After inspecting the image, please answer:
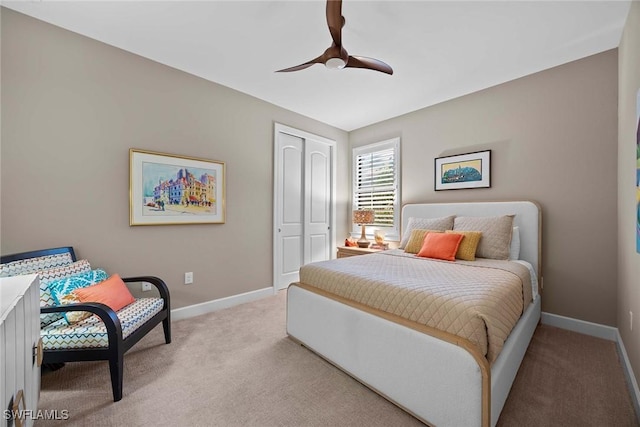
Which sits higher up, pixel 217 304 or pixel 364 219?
pixel 364 219

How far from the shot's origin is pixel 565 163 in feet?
8.74

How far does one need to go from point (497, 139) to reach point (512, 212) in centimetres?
86

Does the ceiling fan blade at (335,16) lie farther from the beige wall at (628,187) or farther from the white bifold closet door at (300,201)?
the white bifold closet door at (300,201)

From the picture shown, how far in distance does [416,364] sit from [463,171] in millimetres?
2626

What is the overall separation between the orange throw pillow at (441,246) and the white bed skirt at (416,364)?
74 centimetres

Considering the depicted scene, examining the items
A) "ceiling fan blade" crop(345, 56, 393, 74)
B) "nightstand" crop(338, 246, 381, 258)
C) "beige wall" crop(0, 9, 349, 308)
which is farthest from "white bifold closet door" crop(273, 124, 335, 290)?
"ceiling fan blade" crop(345, 56, 393, 74)

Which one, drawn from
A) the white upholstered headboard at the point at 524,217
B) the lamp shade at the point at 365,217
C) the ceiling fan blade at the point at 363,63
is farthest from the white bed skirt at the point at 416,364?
the lamp shade at the point at 365,217

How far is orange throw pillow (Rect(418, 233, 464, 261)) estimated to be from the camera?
8.59ft

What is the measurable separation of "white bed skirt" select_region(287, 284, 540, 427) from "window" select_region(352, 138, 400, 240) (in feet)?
7.30

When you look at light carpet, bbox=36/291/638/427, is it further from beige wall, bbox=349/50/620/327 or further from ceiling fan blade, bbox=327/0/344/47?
ceiling fan blade, bbox=327/0/344/47

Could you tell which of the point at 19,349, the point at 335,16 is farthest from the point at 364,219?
the point at 19,349

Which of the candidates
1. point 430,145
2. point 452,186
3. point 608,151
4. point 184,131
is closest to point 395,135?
point 430,145

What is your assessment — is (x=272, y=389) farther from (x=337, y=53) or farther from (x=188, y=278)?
(x=337, y=53)

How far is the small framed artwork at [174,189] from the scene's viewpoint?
8.51ft
